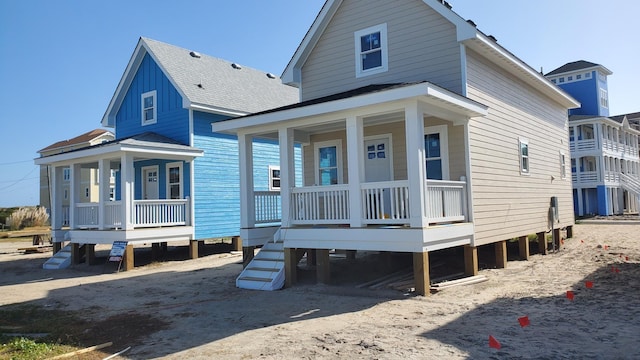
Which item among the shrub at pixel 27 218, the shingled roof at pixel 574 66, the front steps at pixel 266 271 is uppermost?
the shingled roof at pixel 574 66

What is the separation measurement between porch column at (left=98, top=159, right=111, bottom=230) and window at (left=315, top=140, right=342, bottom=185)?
786 cm

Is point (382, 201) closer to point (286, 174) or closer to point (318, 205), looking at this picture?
point (318, 205)

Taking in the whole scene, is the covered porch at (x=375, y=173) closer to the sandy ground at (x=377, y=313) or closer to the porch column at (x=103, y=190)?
the sandy ground at (x=377, y=313)

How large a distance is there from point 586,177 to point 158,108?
33001mm

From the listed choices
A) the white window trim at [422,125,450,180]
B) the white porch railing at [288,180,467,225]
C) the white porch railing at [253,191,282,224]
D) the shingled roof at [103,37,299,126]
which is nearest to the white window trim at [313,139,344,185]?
the white porch railing at [253,191,282,224]

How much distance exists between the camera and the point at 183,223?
1777 centimetres

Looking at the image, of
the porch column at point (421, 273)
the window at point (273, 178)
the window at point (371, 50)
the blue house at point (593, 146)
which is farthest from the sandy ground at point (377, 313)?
the blue house at point (593, 146)

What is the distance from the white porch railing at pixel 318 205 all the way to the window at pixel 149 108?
35.3 ft

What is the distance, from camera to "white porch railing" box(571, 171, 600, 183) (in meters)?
37.6

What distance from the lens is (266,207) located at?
1364 centimetres

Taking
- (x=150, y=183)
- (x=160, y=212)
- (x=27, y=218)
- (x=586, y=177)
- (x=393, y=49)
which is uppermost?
(x=393, y=49)

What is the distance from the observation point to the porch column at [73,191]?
17922mm

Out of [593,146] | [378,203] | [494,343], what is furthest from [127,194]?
[593,146]

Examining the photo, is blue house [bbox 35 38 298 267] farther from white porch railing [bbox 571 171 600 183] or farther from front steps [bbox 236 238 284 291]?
white porch railing [bbox 571 171 600 183]
